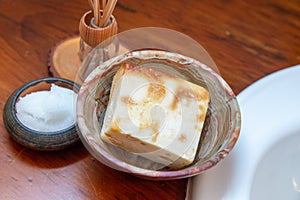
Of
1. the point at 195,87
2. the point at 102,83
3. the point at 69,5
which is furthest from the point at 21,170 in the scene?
the point at 69,5

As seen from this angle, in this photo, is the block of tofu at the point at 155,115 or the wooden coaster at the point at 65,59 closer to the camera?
the block of tofu at the point at 155,115

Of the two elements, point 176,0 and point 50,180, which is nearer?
point 50,180

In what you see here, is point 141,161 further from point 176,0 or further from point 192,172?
point 176,0

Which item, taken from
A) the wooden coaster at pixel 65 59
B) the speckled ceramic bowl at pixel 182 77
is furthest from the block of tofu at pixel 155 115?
the wooden coaster at pixel 65 59

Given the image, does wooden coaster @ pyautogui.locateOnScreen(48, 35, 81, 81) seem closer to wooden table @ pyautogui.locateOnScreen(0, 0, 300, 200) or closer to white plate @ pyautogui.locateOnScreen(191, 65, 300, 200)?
wooden table @ pyautogui.locateOnScreen(0, 0, 300, 200)

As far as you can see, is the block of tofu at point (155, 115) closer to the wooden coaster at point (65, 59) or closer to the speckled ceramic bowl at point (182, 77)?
the speckled ceramic bowl at point (182, 77)
